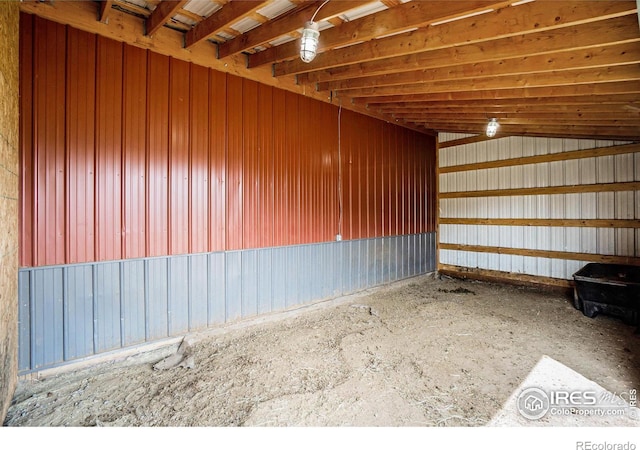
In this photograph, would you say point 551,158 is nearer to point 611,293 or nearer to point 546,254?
point 546,254

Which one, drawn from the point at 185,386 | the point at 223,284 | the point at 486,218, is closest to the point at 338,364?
the point at 185,386

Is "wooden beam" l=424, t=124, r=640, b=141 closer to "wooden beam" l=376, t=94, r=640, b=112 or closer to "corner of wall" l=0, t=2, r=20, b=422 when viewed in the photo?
"wooden beam" l=376, t=94, r=640, b=112

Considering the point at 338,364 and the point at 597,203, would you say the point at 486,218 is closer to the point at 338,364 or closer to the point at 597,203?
Result: the point at 597,203

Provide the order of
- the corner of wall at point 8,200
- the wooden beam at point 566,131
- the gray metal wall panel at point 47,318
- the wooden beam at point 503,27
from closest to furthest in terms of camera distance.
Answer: the corner of wall at point 8,200 < the wooden beam at point 503,27 < the gray metal wall panel at point 47,318 < the wooden beam at point 566,131

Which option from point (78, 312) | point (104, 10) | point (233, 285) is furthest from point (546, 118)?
point (78, 312)

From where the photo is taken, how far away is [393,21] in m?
2.79

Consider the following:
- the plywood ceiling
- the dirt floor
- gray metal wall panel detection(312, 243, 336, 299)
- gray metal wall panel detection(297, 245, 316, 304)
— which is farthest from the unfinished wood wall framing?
gray metal wall panel detection(297, 245, 316, 304)

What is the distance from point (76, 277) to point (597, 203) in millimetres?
7881

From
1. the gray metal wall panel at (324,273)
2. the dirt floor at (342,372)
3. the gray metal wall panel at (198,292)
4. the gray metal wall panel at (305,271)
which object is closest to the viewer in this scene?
the dirt floor at (342,372)

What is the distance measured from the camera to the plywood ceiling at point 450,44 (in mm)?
2516

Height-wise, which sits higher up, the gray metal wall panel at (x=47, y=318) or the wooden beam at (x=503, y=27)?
the wooden beam at (x=503, y=27)

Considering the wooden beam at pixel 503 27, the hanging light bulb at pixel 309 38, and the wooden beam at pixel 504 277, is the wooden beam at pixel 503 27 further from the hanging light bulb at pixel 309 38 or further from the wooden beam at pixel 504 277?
the wooden beam at pixel 504 277

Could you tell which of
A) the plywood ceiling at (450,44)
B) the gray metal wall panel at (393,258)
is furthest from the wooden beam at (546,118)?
the gray metal wall panel at (393,258)

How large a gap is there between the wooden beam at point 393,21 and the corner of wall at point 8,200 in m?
2.44
